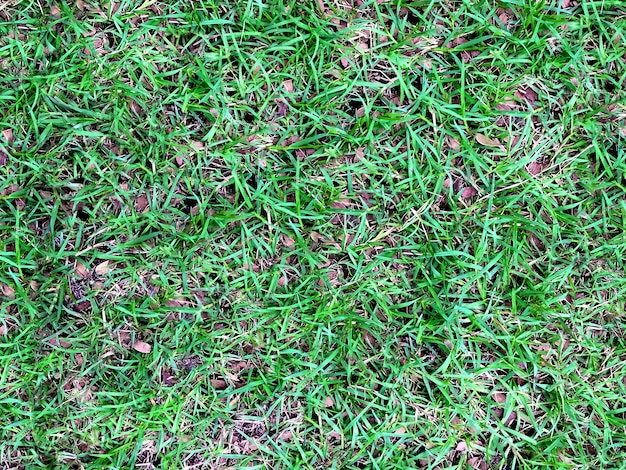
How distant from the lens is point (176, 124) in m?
2.34

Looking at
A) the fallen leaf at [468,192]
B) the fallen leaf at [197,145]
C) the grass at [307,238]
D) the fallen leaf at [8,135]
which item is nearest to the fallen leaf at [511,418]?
the grass at [307,238]

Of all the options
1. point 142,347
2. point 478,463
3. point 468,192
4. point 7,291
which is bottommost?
point 478,463

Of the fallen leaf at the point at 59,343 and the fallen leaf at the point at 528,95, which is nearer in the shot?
the fallen leaf at the point at 59,343

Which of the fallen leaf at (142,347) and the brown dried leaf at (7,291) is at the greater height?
the brown dried leaf at (7,291)

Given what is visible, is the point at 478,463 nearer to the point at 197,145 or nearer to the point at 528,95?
the point at 528,95

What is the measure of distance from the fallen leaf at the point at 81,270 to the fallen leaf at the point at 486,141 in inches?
70.4

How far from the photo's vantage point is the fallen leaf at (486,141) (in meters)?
2.38

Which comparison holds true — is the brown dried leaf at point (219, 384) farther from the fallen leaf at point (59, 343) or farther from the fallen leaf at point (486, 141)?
the fallen leaf at point (486, 141)

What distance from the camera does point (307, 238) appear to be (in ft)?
7.69

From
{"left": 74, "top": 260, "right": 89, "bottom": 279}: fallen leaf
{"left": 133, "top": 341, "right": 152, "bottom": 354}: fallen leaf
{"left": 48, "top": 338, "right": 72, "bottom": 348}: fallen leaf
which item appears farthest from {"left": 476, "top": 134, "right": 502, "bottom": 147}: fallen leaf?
{"left": 48, "top": 338, "right": 72, "bottom": 348}: fallen leaf

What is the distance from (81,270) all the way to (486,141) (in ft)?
6.04

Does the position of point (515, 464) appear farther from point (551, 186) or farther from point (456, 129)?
point (456, 129)

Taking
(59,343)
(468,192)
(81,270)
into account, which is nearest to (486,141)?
(468,192)

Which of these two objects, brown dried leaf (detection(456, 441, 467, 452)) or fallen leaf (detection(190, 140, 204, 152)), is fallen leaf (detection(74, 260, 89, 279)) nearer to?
fallen leaf (detection(190, 140, 204, 152))
